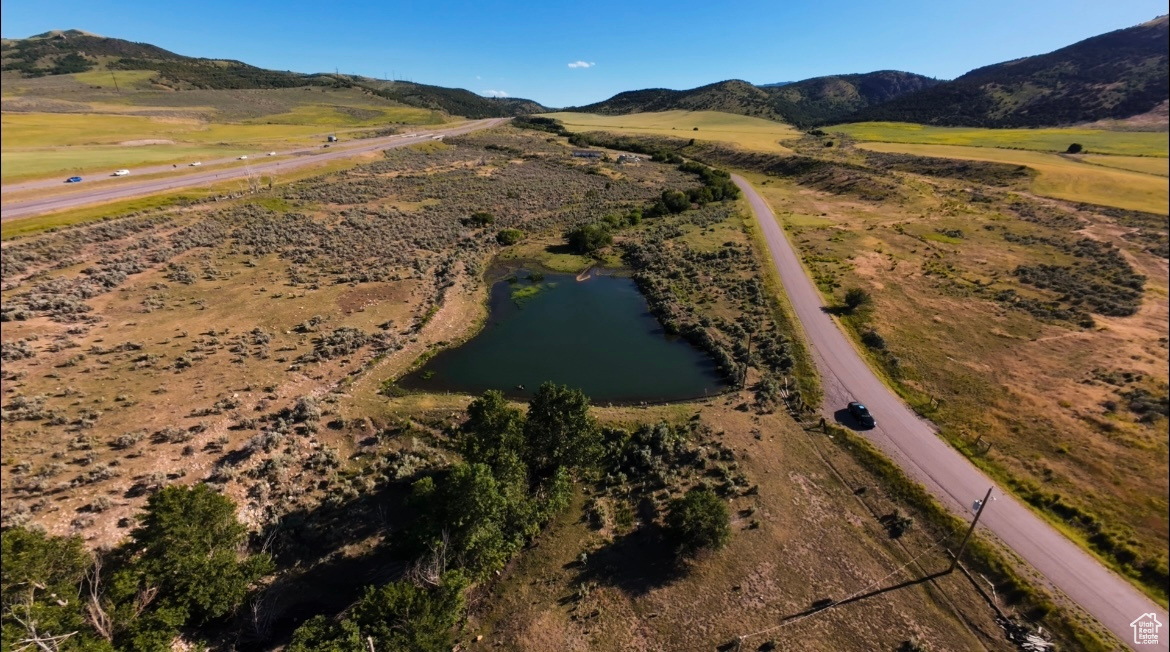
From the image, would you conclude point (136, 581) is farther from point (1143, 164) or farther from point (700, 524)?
point (1143, 164)

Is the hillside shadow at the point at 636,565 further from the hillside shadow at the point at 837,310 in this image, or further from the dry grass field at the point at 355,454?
the hillside shadow at the point at 837,310

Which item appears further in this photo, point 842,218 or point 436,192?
point 436,192

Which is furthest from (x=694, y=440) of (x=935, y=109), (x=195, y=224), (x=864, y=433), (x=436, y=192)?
(x=935, y=109)

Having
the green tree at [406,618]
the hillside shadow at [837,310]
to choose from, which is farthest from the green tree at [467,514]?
the hillside shadow at [837,310]

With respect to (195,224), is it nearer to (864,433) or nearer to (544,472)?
(544,472)

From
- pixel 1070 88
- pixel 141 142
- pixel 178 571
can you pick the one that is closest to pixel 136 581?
pixel 178 571

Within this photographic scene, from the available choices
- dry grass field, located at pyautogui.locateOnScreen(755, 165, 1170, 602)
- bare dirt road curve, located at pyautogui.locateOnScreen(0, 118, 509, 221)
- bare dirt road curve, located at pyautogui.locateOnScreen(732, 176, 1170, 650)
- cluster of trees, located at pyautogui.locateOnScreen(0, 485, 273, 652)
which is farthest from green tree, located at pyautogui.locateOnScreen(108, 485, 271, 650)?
bare dirt road curve, located at pyautogui.locateOnScreen(732, 176, 1170, 650)
